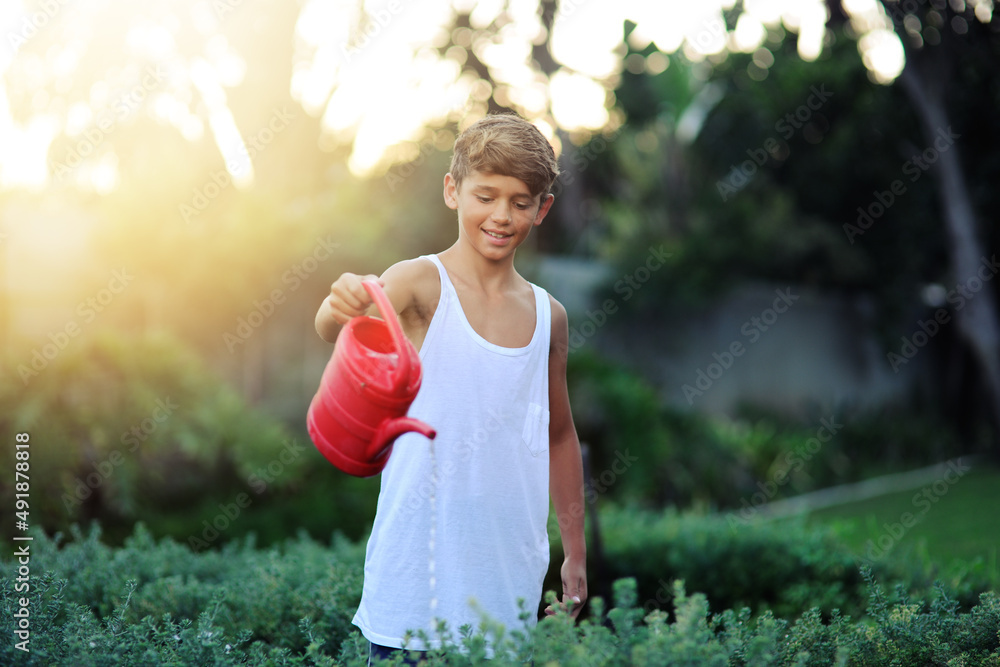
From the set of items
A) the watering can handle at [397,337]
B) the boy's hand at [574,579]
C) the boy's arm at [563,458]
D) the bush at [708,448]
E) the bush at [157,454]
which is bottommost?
the bush at [708,448]

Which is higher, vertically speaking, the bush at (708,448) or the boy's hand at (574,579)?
the boy's hand at (574,579)

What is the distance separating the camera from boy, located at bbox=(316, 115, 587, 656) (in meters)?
1.79

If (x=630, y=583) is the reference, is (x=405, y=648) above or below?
below

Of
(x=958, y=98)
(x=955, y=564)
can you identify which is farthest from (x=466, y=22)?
(x=955, y=564)

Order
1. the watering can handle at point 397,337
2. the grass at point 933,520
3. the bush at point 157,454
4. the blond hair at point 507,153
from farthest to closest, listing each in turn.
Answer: the grass at point 933,520 < the bush at point 157,454 < the blond hair at point 507,153 < the watering can handle at point 397,337

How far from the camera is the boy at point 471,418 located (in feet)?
5.86

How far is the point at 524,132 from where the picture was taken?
76.6 inches

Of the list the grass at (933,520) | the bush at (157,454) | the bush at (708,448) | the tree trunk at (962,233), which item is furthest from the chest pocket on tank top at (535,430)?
the tree trunk at (962,233)

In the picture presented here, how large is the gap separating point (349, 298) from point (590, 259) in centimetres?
1199

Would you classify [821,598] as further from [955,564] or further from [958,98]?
[958,98]

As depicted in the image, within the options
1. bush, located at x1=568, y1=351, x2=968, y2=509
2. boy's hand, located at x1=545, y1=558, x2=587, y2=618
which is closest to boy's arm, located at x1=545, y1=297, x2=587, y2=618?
boy's hand, located at x1=545, y1=558, x2=587, y2=618

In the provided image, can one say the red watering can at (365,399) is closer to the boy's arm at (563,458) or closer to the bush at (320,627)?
the bush at (320,627)

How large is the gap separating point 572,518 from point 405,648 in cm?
58

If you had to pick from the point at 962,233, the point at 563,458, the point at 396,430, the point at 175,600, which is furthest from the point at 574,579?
the point at 962,233
